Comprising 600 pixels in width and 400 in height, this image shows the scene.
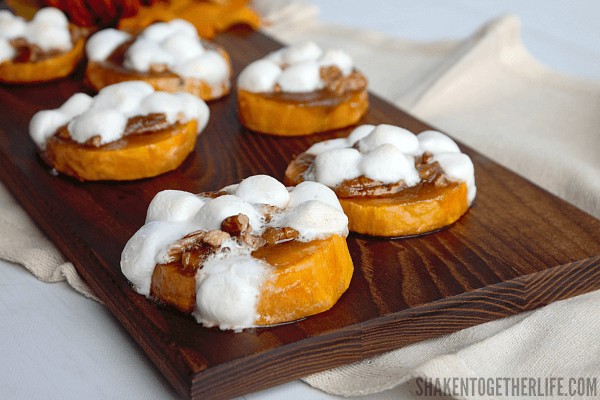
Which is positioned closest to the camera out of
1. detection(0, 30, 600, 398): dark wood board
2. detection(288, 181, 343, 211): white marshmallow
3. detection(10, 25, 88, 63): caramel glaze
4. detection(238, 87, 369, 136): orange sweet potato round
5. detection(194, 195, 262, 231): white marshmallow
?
detection(0, 30, 600, 398): dark wood board

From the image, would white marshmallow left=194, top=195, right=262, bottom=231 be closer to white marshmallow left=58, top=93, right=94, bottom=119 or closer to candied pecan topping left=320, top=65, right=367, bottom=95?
white marshmallow left=58, top=93, right=94, bottom=119

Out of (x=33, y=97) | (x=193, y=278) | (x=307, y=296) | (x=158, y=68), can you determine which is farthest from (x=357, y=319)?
(x=33, y=97)

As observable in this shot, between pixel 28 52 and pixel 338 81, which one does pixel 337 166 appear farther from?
pixel 28 52

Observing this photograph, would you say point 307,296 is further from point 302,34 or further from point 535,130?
point 302,34

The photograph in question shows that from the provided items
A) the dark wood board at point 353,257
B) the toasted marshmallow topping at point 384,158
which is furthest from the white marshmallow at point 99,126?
the toasted marshmallow topping at point 384,158

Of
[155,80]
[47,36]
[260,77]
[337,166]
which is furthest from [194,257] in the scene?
[47,36]

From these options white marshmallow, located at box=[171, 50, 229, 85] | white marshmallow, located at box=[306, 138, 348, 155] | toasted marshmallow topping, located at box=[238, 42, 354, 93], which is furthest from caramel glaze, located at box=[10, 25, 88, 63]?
white marshmallow, located at box=[306, 138, 348, 155]

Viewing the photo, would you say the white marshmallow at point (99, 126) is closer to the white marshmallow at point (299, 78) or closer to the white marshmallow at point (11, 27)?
the white marshmallow at point (299, 78)
